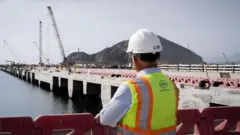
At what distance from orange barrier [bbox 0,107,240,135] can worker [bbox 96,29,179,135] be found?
3762 mm

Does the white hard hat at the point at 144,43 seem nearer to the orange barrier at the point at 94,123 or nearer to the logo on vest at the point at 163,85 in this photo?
the logo on vest at the point at 163,85

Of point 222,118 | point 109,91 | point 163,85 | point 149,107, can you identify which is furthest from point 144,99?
point 109,91

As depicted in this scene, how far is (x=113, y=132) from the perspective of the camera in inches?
278

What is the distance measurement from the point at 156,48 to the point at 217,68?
3263cm

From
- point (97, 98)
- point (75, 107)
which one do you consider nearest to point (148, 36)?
point (75, 107)

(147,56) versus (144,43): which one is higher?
(144,43)

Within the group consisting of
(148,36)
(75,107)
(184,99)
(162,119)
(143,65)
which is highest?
(148,36)

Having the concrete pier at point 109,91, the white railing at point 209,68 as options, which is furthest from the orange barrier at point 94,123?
the white railing at point 209,68

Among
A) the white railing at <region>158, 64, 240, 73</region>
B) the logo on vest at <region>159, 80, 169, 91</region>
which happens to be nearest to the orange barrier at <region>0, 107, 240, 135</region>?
the logo on vest at <region>159, 80, 169, 91</region>

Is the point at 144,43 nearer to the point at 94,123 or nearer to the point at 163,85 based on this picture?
the point at 163,85

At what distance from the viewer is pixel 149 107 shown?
109 inches

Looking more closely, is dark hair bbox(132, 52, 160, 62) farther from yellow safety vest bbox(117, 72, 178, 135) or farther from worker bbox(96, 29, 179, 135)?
yellow safety vest bbox(117, 72, 178, 135)

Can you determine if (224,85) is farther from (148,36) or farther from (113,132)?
(148,36)

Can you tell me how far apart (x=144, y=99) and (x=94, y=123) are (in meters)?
4.20
